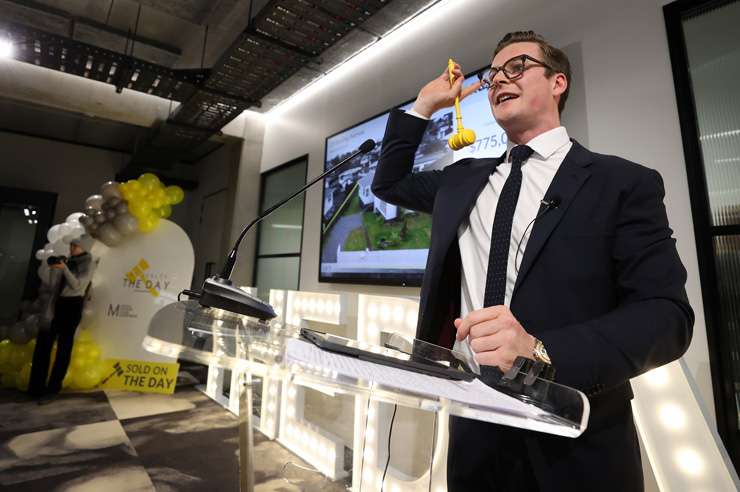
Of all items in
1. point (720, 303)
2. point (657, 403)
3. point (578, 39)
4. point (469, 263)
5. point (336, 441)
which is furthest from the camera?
point (336, 441)

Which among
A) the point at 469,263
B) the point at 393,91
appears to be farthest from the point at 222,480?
the point at 393,91

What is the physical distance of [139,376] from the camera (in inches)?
162

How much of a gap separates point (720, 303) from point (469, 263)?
1421 mm

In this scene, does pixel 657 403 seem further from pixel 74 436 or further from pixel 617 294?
pixel 74 436

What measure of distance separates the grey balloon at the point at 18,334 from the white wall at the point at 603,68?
11.1 ft

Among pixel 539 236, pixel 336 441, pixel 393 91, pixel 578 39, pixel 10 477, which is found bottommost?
pixel 10 477

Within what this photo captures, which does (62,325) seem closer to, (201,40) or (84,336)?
(84,336)

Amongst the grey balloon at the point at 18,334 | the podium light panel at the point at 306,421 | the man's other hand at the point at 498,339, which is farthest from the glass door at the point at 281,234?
the man's other hand at the point at 498,339

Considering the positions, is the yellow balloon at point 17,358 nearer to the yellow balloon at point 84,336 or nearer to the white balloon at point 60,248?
the yellow balloon at point 84,336

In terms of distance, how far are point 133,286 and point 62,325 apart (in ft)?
2.34

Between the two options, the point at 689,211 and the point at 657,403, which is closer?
the point at 657,403

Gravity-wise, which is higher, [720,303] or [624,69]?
[624,69]

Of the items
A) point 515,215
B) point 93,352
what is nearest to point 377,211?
point 515,215

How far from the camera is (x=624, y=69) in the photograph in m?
2.04
